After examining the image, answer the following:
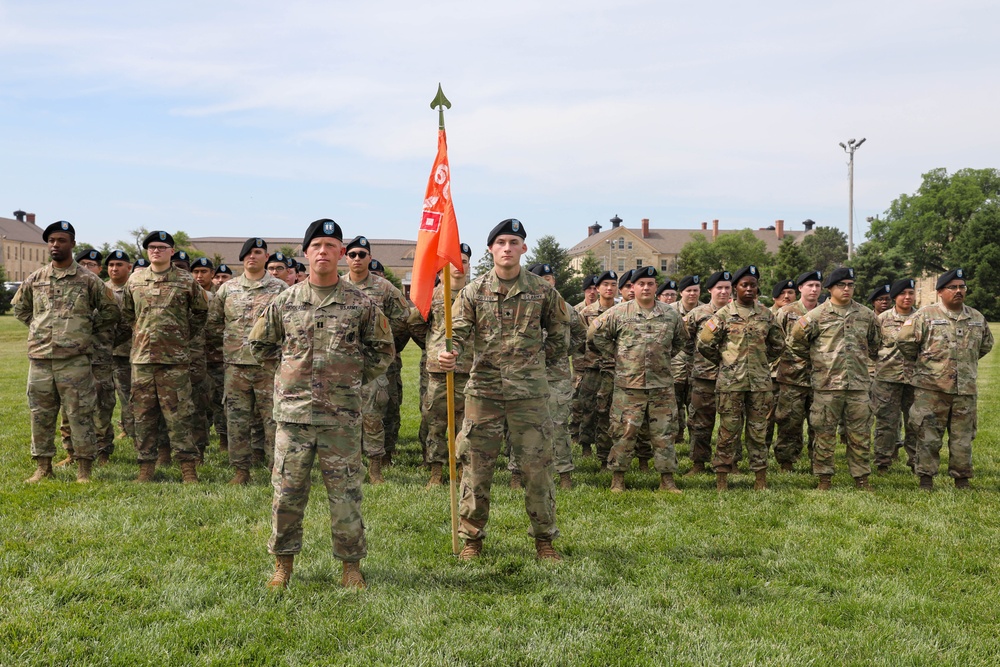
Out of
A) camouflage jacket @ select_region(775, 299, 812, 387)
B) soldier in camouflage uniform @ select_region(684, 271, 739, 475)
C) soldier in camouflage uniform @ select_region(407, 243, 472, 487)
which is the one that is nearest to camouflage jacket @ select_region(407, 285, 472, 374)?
soldier in camouflage uniform @ select_region(407, 243, 472, 487)

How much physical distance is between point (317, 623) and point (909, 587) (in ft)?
14.3

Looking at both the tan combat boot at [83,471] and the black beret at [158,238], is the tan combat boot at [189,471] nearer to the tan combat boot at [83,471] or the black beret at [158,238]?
the tan combat boot at [83,471]

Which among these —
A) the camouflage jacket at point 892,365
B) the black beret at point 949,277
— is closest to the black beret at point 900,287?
the camouflage jacket at point 892,365

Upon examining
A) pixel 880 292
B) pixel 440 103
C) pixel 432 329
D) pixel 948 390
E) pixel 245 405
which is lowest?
pixel 245 405

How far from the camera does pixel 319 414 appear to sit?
17.3 feet


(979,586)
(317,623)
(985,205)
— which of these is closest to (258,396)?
(317,623)

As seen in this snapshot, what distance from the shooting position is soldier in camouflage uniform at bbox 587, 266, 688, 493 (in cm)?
833

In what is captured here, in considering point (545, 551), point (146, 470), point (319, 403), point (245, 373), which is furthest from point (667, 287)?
point (146, 470)

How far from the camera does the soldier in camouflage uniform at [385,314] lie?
8422 mm

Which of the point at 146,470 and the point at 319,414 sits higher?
the point at 319,414

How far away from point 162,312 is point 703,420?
271 inches

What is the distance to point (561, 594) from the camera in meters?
5.30

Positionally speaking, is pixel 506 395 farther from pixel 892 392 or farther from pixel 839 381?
pixel 892 392

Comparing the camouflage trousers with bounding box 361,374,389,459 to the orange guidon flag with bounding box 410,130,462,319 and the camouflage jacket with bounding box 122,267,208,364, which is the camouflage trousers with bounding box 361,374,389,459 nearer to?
the camouflage jacket with bounding box 122,267,208,364
